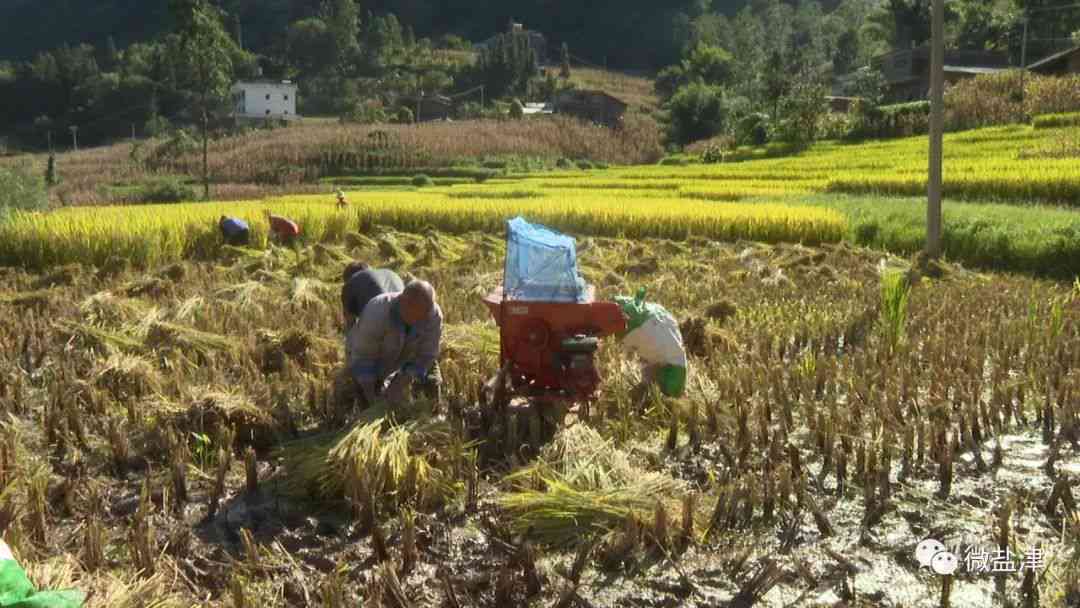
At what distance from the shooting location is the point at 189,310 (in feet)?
23.7

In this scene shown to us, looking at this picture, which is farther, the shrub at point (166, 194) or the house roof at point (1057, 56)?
the house roof at point (1057, 56)

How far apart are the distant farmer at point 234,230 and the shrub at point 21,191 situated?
5.43 m

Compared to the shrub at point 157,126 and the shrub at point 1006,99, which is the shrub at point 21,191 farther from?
the shrub at point 157,126

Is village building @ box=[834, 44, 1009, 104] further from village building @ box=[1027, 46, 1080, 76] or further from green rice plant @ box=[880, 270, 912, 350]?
green rice plant @ box=[880, 270, 912, 350]

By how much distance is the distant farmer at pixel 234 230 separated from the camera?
11289 millimetres

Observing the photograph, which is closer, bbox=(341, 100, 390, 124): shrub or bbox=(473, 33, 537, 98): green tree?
bbox=(341, 100, 390, 124): shrub

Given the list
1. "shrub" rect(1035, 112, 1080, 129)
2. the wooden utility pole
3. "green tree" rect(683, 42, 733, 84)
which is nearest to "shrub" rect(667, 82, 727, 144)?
"green tree" rect(683, 42, 733, 84)

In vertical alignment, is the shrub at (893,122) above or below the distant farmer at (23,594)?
above

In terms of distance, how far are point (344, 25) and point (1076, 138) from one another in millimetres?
57704

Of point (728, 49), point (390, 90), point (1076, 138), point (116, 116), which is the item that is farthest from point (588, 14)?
point (1076, 138)

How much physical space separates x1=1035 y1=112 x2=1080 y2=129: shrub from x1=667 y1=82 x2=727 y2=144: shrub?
61.3 feet

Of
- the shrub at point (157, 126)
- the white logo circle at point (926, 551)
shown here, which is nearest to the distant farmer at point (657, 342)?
the white logo circle at point (926, 551)

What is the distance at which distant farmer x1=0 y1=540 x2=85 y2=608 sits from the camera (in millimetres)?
2449

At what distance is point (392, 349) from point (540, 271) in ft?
2.75
